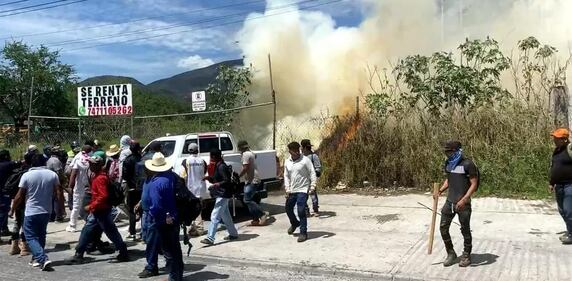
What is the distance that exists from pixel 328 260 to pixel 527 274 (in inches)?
95.1

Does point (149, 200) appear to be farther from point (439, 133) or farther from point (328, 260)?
point (439, 133)

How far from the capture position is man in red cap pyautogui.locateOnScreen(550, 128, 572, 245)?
7590 mm

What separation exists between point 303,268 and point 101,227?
2849 mm

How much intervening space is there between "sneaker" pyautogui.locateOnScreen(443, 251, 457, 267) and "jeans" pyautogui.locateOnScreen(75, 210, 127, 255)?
433 centimetres

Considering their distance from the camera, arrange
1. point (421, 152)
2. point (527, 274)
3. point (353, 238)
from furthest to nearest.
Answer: point (421, 152), point (353, 238), point (527, 274)

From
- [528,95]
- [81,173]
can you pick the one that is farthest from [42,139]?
[528,95]

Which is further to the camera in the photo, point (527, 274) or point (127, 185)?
point (127, 185)

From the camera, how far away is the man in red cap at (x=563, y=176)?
24.9ft

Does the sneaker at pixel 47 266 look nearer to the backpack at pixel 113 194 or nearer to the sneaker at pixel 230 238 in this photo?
the backpack at pixel 113 194

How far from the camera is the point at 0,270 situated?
7469 millimetres

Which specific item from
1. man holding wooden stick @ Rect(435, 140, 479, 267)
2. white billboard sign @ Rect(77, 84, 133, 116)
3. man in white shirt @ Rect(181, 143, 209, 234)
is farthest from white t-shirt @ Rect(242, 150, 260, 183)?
white billboard sign @ Rect(77, 84, 133, 116)

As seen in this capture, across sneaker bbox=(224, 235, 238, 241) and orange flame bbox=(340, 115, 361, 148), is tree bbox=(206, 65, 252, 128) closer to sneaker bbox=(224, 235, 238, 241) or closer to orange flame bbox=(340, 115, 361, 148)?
orange flame bbox=(340, 115, 361, 148)

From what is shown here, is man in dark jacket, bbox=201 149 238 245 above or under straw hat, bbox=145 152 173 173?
under

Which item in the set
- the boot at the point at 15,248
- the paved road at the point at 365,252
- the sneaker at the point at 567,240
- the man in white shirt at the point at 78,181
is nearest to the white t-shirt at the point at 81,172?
the man in white shirt at the point at 78,181
